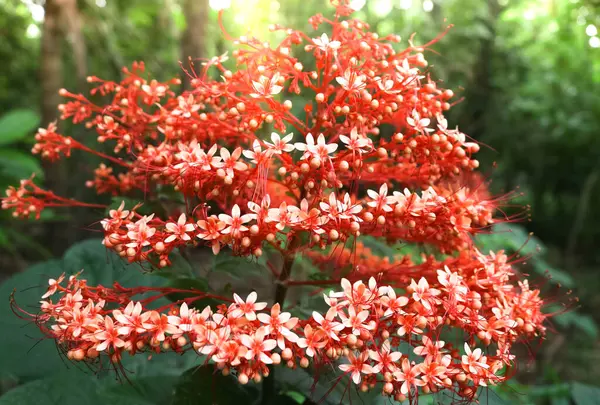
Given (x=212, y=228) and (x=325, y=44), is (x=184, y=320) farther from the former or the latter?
(x=325, y=44)

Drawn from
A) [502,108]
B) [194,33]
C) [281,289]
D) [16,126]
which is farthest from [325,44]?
[502,108]

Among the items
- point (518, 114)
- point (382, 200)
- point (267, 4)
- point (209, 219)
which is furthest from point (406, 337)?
point (267, 4)

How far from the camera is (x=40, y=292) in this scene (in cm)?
132

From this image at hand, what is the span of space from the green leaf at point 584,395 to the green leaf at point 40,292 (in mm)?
1167

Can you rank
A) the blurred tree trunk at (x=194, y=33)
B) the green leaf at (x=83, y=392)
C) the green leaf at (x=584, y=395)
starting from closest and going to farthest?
1. the green leaf at (x=83, y=392)
2. the green leaf at (x=584, y=395)
3. the blurred tree trunk at (x=194, y=33)

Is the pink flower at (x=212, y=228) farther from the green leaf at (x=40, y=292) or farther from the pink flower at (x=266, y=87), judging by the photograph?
the green leaf at (x=40, y=292)

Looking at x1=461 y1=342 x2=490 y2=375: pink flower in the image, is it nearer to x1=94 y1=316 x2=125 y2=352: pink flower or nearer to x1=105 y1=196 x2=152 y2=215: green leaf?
x1=94 y1=316 x2=125 y2=352: pink flower

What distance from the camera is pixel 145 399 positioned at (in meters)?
0.99

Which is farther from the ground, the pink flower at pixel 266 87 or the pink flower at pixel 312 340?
the pink flower at pixel 266 87

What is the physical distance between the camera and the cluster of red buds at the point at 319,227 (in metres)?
0.75

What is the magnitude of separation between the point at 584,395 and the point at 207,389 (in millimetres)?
1115

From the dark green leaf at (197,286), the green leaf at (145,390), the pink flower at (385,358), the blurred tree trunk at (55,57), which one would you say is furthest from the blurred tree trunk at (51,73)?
the pink flower at (385,358)

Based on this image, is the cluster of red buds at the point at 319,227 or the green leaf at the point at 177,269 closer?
the cluster of red buds at the point at 319,227

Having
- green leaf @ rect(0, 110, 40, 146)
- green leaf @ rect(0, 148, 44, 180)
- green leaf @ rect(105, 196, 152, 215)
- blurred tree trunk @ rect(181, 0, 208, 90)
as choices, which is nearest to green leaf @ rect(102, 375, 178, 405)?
green leaf @ rect(105, 196, 152, 215)
